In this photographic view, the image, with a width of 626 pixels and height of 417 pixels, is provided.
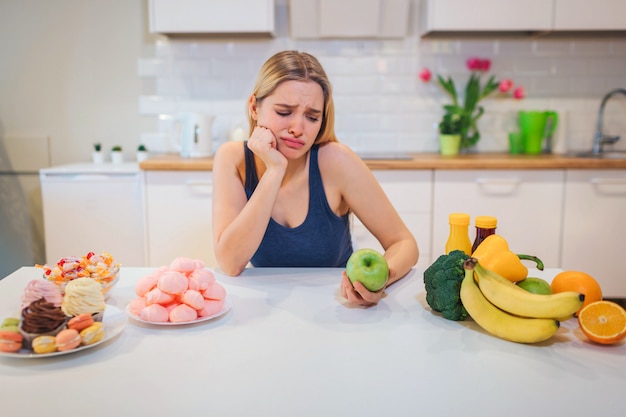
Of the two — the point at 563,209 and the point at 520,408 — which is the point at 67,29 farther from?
the point at 520,408

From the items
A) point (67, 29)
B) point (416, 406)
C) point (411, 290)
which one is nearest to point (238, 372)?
point (416, 406)

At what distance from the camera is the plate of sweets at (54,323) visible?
0.95 meters

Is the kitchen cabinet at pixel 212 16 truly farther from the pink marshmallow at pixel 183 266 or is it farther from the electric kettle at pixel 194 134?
the pink marshmallow at pixel 183 266

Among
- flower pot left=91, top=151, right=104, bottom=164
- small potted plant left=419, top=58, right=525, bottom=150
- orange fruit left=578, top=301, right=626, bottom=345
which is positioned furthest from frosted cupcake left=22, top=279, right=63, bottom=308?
small potted plant left=419, top=58, right=525, bottom=150

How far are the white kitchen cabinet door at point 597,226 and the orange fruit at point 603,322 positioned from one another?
79.9 inches

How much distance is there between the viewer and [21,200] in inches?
139

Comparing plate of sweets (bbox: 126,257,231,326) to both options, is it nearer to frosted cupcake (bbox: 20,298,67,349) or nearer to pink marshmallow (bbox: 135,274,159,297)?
pink marshmallow (bbox: 135,274,159,297)

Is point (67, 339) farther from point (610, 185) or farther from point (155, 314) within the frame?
point (610, 185)

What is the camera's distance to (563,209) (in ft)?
9.65

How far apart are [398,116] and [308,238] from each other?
194cm

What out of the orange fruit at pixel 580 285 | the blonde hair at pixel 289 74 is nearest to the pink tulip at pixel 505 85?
the blonde hair at pixel 289 74

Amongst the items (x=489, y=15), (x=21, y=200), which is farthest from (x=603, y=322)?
(x=21, y=200)

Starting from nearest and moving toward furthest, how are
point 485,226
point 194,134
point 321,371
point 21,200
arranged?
point 321,371 < point 485,226 < point 194,134 < point 21,200

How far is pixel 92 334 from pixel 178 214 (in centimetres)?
199
